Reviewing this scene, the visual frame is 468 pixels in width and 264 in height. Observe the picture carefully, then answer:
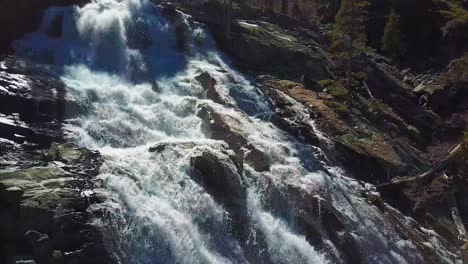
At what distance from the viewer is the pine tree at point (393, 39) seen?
46.4m

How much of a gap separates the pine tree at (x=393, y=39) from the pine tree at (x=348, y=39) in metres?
7.85

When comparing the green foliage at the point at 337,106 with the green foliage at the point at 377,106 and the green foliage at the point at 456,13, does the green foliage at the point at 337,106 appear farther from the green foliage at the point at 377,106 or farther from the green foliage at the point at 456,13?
the green foliage at the point at 456,13

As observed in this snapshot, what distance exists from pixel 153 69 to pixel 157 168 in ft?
39.0

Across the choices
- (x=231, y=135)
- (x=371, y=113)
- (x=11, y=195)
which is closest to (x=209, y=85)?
(x=231, y=135)

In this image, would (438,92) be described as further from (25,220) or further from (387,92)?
(25,220)

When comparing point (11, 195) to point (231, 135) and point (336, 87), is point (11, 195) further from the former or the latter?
point (336, 87)

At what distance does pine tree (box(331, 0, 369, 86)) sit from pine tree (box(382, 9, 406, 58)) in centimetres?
785

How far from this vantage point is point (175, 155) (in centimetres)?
2172

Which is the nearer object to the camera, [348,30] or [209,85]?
[209,85]

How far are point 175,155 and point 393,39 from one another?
30.6 meters

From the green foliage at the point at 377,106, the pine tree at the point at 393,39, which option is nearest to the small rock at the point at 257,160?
the green foliage at the point at 377,106

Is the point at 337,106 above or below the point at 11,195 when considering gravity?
below

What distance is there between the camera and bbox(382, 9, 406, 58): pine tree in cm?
4641

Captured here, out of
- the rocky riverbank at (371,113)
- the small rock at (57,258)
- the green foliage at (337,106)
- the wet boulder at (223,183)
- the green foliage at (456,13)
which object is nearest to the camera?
the small rock at (57,258)
